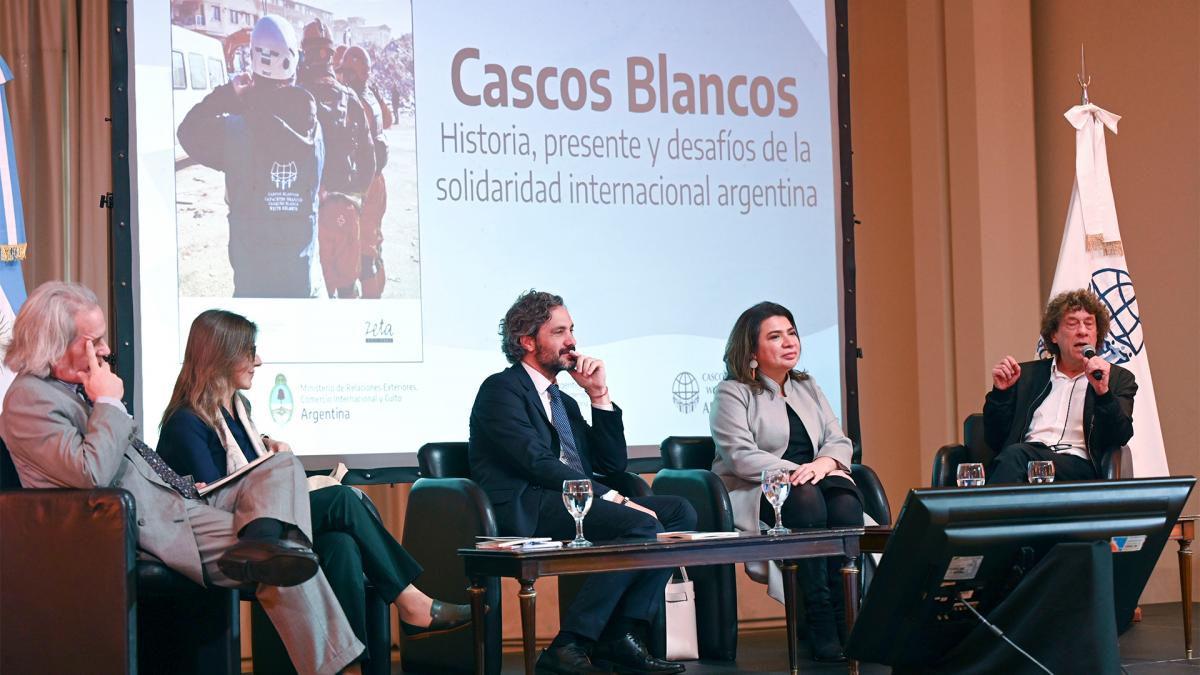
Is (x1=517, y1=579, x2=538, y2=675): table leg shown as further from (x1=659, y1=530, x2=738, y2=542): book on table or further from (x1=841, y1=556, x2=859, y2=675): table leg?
(x1=841, y1=556, x2=859, y2=675): table leg

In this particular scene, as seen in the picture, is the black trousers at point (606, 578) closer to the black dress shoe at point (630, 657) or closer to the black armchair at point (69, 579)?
the black dress shoe at point (630, 657)

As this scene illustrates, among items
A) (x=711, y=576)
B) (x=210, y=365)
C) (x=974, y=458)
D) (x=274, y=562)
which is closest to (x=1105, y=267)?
(x=974, y=458)

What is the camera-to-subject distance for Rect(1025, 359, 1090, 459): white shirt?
4.63 meters

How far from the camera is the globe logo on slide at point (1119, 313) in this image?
17.4 ft

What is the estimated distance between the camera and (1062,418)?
183 inches

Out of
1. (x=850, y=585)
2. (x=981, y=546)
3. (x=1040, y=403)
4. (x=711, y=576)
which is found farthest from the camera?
(x=1040, y=403)

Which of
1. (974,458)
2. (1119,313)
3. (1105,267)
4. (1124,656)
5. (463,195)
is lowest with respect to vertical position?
(1124,656)

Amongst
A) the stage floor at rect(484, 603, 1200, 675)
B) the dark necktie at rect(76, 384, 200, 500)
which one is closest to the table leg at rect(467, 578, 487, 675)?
the dark necktie at rect(76, 384, 200, 500)

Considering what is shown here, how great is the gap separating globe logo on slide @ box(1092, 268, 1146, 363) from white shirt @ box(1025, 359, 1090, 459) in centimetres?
67

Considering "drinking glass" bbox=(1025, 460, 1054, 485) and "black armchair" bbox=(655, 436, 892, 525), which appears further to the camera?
"black armchair" bbox=(655, 436, 892, 525)

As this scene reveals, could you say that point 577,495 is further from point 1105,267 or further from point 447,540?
point 1105,267

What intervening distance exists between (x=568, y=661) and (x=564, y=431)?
70 cm

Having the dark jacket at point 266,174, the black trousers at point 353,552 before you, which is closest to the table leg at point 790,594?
the black trousers at point 353,552

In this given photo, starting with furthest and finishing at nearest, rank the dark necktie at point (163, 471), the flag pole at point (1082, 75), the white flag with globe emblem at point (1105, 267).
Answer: the flag pole at point (1082, 75)
the white flag with globe emblem at point (1105, 267)
the dark necktie at point (163, 471)
